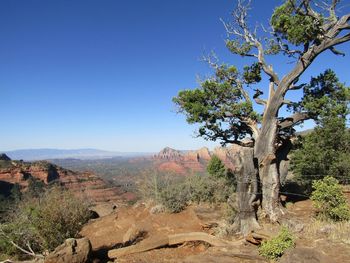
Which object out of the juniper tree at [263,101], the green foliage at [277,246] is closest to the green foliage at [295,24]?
the juniper tree at [263,101]

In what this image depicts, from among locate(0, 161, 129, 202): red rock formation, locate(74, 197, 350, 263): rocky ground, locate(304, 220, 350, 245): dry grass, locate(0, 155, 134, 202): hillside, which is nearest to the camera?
locate(74, 197, 350, 263): rocky ground

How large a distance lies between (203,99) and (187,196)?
633 centimetres

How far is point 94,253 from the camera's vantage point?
10266mm

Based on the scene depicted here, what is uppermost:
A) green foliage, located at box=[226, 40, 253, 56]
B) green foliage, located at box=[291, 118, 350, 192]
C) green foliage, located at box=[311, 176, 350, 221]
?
green foliage, located at box=[226, 40, 253, 56]

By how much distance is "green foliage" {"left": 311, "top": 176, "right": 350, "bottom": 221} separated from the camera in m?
10.3

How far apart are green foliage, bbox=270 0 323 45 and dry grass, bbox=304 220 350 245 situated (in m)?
6.55

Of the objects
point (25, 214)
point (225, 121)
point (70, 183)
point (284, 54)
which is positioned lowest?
point (70, 183)

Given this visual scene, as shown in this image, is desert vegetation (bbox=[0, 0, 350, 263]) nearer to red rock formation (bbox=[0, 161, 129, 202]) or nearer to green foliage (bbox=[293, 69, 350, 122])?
green foliage (bbox=[293, 69, 350, 122])

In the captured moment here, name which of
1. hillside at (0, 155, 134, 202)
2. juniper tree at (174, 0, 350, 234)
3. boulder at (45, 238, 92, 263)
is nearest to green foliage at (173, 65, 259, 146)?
juniper tree at (174, 0, 350, 234)

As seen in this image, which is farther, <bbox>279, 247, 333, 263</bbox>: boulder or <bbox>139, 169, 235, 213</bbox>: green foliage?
<bbox>139, 169, 235, 213</bbox>: green foliage

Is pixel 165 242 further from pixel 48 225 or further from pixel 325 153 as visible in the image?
pixel 325 153

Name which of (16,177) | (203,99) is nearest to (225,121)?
(203,99)

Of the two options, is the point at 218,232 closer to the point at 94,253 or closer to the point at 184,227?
the point at 184,227

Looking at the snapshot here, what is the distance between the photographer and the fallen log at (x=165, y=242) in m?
10.4
